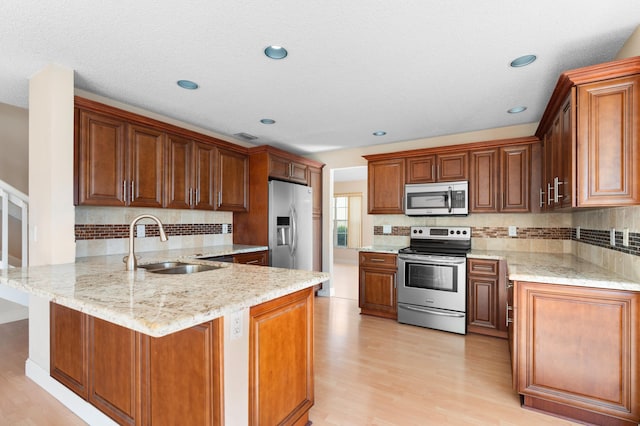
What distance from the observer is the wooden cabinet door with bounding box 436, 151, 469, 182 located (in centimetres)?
382

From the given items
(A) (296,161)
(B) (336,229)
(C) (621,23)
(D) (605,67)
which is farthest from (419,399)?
(B) (336,229)

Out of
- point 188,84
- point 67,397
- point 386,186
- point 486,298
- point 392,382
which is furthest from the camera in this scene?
point 386,186

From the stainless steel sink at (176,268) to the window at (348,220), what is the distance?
268 inches

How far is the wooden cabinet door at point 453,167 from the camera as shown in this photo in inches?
150

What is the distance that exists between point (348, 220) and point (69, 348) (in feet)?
25.0

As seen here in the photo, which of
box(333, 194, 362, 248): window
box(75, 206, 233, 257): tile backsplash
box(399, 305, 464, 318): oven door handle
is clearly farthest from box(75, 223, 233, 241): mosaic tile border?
box(333, 194, 362, 248): window

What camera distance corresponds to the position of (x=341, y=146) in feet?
16.1

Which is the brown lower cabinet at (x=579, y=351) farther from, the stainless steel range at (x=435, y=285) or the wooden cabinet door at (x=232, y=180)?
the wooden cabinet door at (x=232, y=180)

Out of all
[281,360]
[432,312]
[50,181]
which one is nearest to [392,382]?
[281,360]

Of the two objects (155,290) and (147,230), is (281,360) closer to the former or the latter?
(155,290)

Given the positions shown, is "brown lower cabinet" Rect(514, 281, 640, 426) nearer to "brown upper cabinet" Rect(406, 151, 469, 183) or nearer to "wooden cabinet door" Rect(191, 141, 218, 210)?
"brown upper cabinet" Rect(406, 151, 469, 183)

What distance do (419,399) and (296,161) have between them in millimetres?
3437

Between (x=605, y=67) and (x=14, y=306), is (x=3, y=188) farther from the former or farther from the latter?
(x=605, y=67)

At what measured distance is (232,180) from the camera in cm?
407
